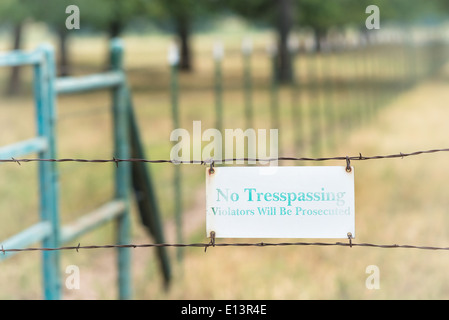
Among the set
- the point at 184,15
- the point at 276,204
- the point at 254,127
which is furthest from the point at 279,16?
the point at 276,204

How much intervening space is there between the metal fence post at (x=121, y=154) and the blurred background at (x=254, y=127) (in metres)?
0.12

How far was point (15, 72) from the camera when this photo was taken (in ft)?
95.6

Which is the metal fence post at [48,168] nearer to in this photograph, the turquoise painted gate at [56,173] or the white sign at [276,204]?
the turquoise painted gate at [56,173]

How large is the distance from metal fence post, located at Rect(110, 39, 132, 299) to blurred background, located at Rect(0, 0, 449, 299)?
12 centimetres

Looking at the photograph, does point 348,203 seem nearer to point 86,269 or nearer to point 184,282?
point 184,282

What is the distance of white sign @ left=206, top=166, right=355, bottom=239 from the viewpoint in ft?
9.57

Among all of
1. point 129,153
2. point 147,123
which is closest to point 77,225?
point 129,153

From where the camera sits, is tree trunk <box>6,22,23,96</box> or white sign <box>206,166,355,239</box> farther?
tree trunk <box>6,22,23,96</box>

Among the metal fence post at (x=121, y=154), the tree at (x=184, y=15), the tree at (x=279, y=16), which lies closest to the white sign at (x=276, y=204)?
the metal fence post at (x=121, y=154)

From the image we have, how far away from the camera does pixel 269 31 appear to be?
38.2 metres

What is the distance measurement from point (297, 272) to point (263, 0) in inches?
1140

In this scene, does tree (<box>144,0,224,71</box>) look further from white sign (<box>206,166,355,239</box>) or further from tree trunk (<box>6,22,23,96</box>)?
white sign (<box>206,166,355,239</box>)

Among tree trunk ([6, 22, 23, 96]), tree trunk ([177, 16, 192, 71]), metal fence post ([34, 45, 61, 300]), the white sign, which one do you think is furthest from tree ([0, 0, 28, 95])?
the white sign

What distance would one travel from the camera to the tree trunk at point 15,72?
27375 mm
